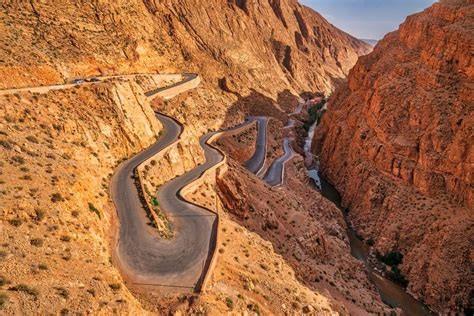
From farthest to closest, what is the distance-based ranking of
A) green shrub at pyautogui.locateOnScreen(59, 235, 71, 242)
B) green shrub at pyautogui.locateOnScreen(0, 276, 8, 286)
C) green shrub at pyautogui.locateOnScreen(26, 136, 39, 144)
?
green shrub at pyautogui.locateOnScreen(26, 136, 39, 144), green shrub at pyautogui.locateOnScreen(59, 235, 71, 242), green shrub at pyautogui.locateOnScreen(0, 276, 8, 286)

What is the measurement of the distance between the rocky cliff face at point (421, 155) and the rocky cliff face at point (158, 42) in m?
26.0

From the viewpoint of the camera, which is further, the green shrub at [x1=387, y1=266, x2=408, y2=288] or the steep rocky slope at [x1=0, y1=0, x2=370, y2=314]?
the green shrub at [x1=387, y1=266, x2=408, y2=288]

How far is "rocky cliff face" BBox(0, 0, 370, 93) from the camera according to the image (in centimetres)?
3700

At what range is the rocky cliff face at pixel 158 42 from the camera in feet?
121

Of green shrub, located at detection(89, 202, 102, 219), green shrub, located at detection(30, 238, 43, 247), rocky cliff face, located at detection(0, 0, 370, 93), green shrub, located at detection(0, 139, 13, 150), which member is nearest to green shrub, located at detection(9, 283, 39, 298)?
green shrub, located at detection(30, 238, 43, 247)

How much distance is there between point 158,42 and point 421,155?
41211mm

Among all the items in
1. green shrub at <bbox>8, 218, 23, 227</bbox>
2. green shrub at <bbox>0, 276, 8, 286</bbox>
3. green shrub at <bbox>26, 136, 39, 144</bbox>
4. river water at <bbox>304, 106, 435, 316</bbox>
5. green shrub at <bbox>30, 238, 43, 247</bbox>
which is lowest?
river water at <bbox>304, 106, 435, 316</bbox>

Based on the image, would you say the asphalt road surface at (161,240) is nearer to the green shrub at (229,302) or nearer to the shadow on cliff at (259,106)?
the green shrub at (229,302)

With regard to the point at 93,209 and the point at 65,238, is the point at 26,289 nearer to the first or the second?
the point at 65,238

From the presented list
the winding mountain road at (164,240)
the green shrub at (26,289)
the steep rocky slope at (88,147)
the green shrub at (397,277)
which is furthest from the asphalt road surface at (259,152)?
the green shrub at (26,289)

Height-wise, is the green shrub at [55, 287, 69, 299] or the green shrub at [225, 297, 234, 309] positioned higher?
the green shrub at [55, 287, 69, 299]

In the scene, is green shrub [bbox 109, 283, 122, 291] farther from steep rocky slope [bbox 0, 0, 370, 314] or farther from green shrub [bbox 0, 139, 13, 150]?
green shrub [bbox 0, 139, 13, 150]

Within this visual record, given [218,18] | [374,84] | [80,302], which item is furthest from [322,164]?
[80,302]

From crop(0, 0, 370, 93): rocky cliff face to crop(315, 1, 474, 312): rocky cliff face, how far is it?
85.4 feet
